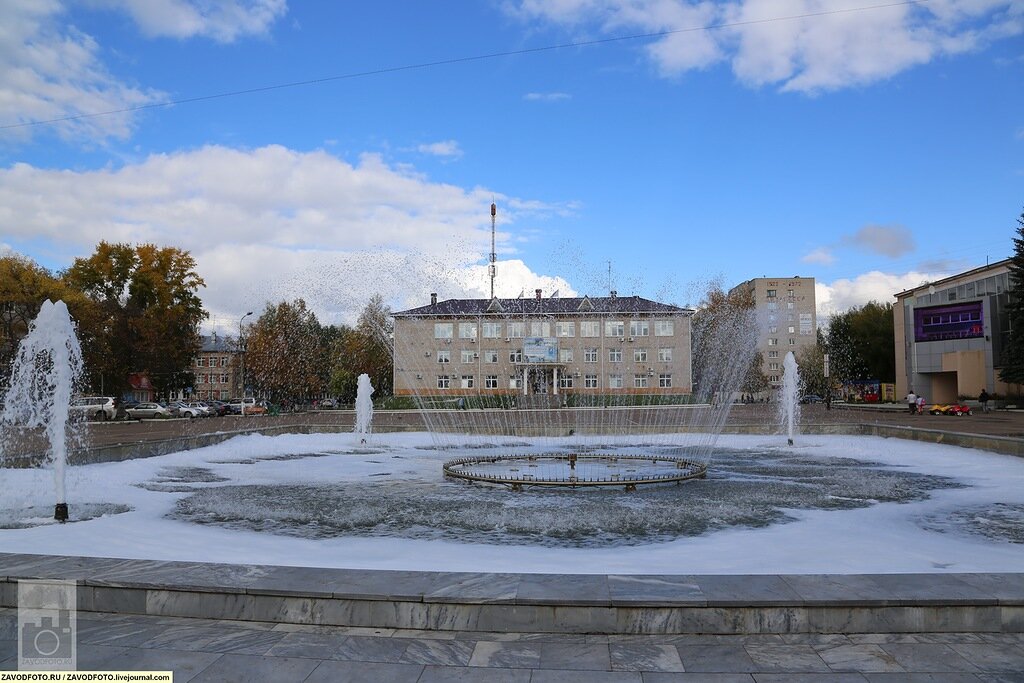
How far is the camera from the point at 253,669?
4551 mm

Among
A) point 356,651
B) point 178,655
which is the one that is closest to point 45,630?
point 178,655

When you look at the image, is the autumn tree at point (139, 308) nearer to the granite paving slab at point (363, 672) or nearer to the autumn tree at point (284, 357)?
the autumn tree at point (284, 357)

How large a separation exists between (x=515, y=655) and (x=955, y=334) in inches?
2547

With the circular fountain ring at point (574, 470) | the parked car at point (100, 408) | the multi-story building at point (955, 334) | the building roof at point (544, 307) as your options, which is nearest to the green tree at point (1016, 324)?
the multi-story building at point (955, 334)

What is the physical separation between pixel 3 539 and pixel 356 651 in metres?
5.66

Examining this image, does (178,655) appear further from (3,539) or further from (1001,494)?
(1001,494)

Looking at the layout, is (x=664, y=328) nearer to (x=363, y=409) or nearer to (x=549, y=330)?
(x=549, y=330)

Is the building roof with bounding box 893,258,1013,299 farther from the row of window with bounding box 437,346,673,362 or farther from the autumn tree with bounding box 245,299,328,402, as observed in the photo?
the autumn tree with bounding box 245,299,328,402

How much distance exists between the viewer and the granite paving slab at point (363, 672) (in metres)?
4.41

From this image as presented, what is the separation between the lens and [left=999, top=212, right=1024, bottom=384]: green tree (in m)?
49.3

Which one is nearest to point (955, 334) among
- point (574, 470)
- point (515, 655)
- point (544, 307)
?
point (544, 307)

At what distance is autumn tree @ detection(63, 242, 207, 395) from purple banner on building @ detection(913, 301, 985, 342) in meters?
59.6
